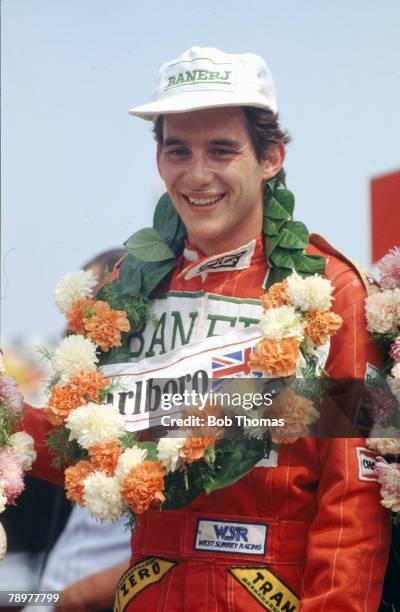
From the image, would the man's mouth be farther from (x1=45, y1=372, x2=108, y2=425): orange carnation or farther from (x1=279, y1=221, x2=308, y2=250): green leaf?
(x1=45, y1=372, x2=108, y2=425): orange carnation

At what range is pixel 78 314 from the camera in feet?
12.1

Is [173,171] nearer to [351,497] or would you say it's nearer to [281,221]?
[281,221]

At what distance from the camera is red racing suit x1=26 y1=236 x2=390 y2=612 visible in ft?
10.2

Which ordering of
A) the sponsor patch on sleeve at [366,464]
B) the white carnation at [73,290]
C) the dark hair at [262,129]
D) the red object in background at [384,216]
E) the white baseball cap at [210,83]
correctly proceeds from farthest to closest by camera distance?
1. the red object in background at [384,216]
2. the white carnation at [73,290]
3. the dark hair at [262,129]
4. the white baseball cap at [210,83]
5. the sponsor patch on sleeve at [366,464]

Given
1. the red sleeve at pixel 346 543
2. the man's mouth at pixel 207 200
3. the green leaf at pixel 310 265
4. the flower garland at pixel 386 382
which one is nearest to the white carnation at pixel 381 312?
the flower garland at pixel 386 382

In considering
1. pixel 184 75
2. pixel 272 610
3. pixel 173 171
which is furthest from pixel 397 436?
pixel 184 75

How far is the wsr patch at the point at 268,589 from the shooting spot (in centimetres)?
321

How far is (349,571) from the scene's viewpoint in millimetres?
3080

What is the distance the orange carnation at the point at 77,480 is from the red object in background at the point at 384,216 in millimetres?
1300

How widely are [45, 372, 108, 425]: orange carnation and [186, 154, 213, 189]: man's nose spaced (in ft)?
2.26

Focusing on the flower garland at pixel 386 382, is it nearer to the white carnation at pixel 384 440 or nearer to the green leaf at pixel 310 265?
the white carnation at pixel 384 440

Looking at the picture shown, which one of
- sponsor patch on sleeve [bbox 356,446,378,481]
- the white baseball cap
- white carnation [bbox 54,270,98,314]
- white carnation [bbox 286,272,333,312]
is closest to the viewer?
sponsor patch on sleeve [bbox 356,446,378,481]

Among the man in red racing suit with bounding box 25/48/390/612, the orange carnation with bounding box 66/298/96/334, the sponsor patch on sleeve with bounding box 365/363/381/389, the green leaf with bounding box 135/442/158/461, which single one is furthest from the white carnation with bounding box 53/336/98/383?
the sponsor patch on sleeve with bounding box 365/363/381/389

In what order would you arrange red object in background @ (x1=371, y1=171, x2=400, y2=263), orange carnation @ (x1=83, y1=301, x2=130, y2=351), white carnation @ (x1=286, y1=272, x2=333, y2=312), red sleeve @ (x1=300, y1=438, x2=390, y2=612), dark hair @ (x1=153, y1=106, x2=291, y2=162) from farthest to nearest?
red object in background @ (x1=371, y1=171, x2=400, y2=263) < orange carnation @ (x1=83, y1=301, x2=130, y2=351) < dark hair @ (x1=153, y1=106, x2=291, y2=162) < white carnation @ (x1=286, y1=272, x2=333, y2=312) < red sleeve @ (x1=300, y1=438, x2=390, y2=612)
